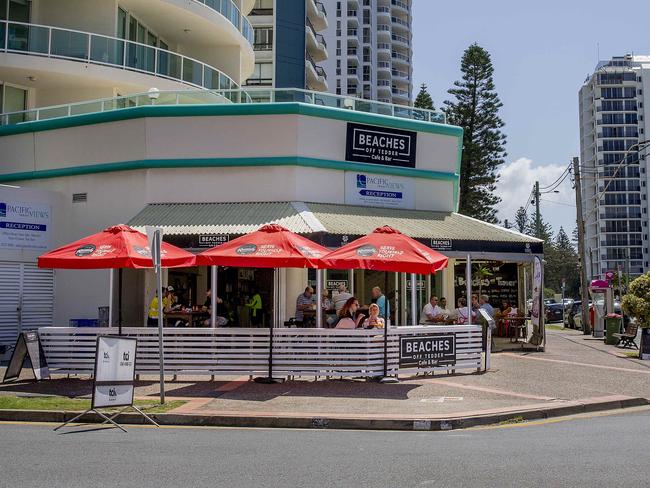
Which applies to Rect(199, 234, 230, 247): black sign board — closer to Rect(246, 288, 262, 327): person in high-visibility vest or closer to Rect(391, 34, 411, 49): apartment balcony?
Rect(246, 288, 262, 327): person in high-visibility vest

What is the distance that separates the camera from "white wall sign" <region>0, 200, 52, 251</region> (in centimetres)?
1994

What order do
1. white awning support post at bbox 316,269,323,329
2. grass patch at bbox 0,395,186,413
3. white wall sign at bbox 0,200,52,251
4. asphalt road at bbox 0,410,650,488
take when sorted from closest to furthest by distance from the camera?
asphalt road at bbox 0,410,650,488, grass patch at bbox 0,395,186,413, white awning support post at bbox 316,269,323,329, white wall sign at bbox 0,200,52,251

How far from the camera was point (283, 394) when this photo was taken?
43.0 feet

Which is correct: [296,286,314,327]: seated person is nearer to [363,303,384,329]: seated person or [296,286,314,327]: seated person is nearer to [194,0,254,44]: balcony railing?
[363,303,384,329]: seated person

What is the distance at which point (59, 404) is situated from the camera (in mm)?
11664

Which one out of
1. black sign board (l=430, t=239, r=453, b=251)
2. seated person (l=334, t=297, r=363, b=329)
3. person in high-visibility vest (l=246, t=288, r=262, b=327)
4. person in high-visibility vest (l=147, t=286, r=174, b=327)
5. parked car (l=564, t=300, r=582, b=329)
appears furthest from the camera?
parked car (l=564, t=300, r=582, b=329)

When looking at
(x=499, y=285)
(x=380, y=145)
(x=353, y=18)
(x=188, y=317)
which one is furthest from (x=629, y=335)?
(x=353, y=18)

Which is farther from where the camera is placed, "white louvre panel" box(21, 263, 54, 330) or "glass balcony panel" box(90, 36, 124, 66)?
"glass balcony panel" box(90, 36, 124, 66)

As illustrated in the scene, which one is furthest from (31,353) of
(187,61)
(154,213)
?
(187,61)

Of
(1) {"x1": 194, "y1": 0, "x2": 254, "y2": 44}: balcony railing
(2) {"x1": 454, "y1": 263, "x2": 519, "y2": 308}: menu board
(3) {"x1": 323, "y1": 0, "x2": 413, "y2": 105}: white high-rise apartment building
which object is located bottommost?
(2) {"x1": 454, "y1": 263, "x2": 519, "y2": 308}: menu board

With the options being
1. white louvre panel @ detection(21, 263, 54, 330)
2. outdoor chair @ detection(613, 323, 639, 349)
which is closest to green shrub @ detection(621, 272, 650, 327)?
outdoor chair @ detection(613, 323, 639, 349)

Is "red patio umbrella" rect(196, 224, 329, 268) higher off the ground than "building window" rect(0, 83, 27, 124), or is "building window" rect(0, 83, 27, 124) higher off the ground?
"building window" rect(0, 83, 27, 124)

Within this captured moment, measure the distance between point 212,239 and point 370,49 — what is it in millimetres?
84194

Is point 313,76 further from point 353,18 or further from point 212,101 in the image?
point 212,101
